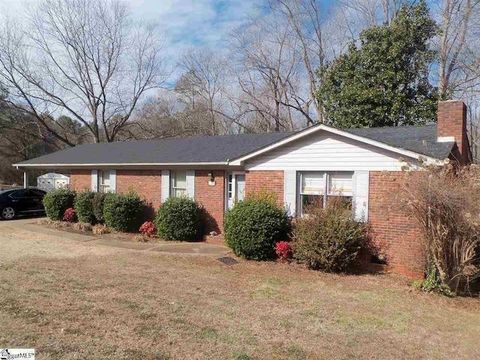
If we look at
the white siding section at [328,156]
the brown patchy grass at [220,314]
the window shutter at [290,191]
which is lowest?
the brown patchy grass at [220,314]

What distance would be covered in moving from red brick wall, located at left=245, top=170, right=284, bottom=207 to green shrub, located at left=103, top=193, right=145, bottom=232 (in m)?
5.23

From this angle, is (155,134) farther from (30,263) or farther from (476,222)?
(476,222)

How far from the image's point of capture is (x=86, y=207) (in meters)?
17.7

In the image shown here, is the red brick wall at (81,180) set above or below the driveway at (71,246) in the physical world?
above

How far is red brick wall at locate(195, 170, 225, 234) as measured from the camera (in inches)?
580

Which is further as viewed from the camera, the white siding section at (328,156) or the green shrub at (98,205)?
the green shrub at (98,205)

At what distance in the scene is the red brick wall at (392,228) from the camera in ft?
32.6

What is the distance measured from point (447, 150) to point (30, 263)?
32.7 feet

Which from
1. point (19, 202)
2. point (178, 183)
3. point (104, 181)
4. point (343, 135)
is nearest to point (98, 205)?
point (104, 181)

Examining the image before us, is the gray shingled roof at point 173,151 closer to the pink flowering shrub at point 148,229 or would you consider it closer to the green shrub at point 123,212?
the green shrub at point 123,212

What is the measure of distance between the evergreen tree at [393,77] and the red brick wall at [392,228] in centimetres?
1261

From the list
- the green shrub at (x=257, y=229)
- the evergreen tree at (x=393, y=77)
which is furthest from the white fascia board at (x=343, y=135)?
the evergreen tree at (x=393, y=77)

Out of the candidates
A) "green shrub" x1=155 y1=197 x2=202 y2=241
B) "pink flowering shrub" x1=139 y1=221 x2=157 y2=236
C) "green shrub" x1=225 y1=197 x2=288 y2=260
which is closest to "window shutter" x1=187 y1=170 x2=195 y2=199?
"green shrub" x1=155 y1=197 x2=202 y2=241

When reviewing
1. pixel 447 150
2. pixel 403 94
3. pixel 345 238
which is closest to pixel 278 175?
pixel 345 238
